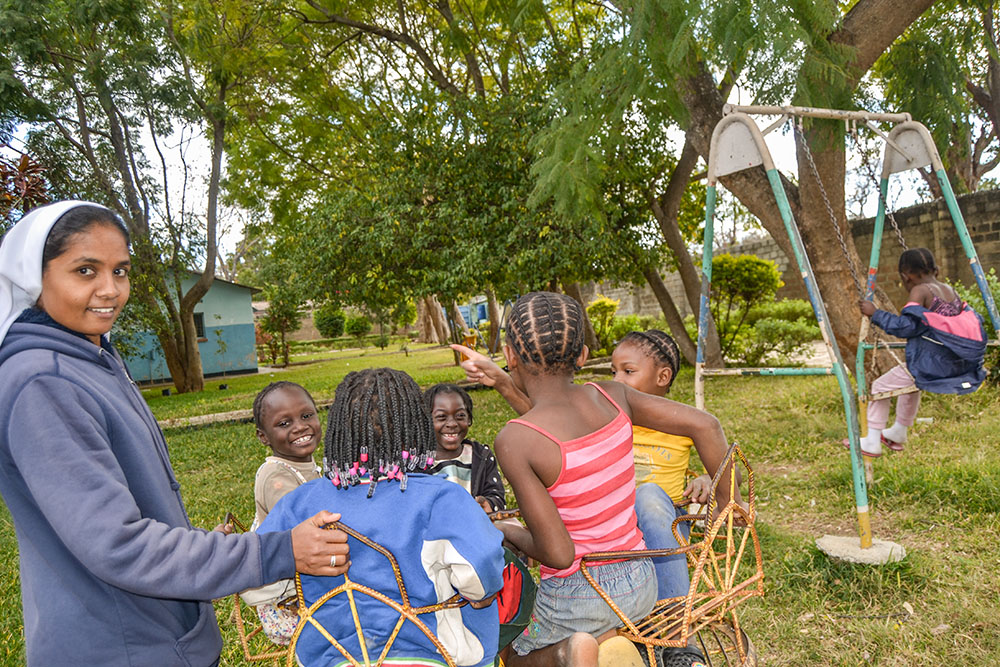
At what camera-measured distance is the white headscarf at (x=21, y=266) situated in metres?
1.42

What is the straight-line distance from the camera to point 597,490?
1948 millimetres

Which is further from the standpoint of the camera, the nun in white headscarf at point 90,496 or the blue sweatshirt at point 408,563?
the blue sweatshirt at point 408,563

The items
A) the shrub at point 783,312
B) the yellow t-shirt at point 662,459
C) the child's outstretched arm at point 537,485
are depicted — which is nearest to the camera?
the child's outstretched arm at point 537,485

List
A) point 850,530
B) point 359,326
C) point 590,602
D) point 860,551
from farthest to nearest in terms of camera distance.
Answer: point 359,326 < point 850,530 < point 860,551 < point 590,602

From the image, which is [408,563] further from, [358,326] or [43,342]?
[358,326]

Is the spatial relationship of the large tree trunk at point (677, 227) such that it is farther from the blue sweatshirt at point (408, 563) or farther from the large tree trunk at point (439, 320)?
the large tree trunk at point (439, 320)

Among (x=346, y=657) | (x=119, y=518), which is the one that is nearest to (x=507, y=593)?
(x=346, y=657)

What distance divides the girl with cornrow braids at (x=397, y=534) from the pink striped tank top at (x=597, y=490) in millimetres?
361

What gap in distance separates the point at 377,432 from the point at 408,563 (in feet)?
1.03

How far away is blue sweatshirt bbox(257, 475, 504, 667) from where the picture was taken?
5.04ft

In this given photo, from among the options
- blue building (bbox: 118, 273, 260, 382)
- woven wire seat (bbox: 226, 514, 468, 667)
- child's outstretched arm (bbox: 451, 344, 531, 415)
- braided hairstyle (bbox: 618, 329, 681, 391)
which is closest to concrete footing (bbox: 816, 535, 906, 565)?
braided hairstyle (bbox: 618, 329, 681, 391)

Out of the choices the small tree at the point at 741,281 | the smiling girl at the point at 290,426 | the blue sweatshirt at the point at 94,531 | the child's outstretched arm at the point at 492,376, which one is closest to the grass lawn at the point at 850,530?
the smiling girl at the point at 290,426

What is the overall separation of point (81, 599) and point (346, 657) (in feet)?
1.84

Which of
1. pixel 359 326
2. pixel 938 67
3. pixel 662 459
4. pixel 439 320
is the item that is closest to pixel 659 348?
pixel 662 459
